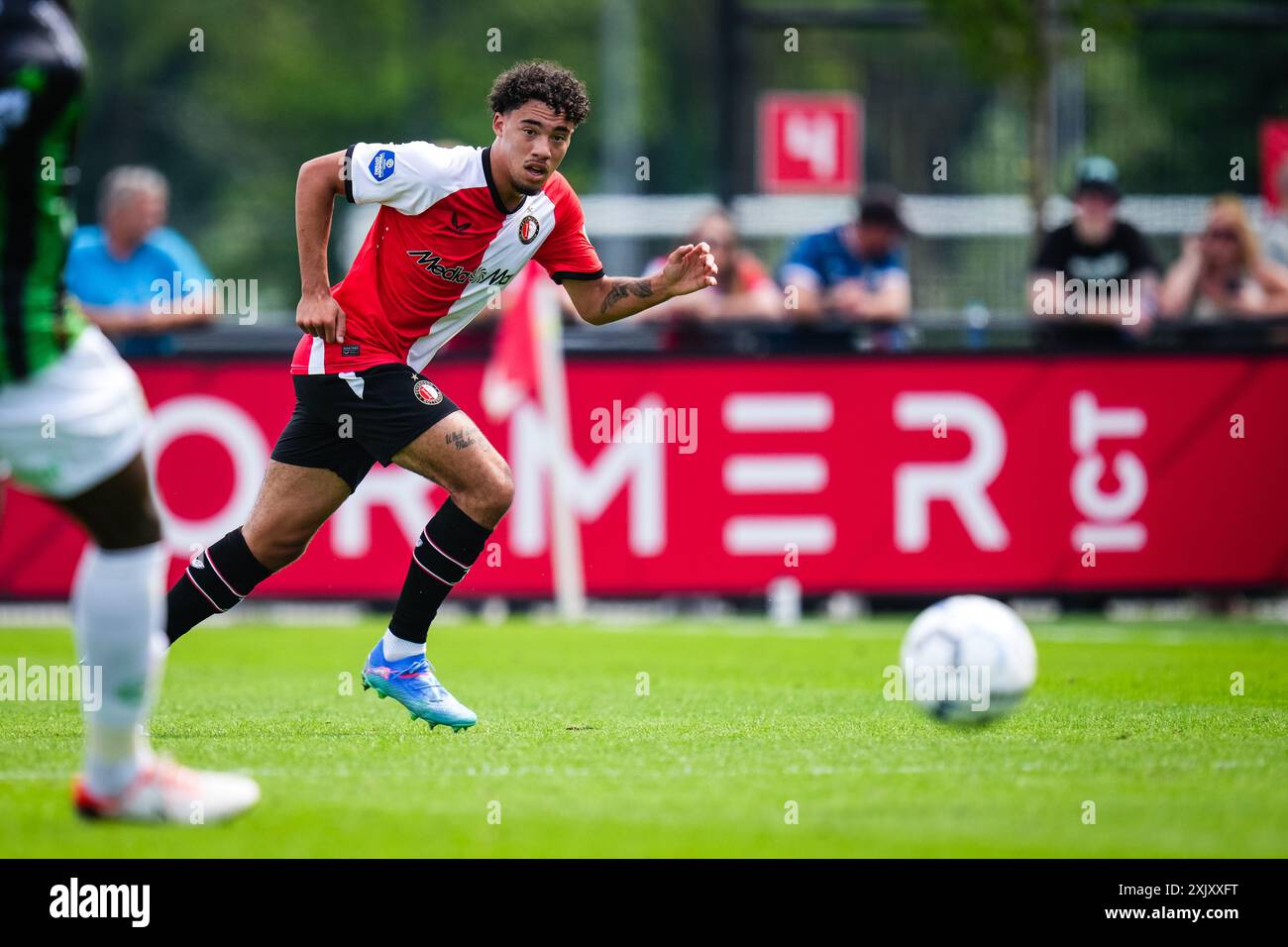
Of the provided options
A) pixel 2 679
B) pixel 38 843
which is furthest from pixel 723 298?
pixel 38 843

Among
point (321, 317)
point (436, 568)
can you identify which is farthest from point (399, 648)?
point (321, 317)

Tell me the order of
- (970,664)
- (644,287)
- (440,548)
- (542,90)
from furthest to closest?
1. (644,287)
2. (440,548)
3. (542,90)
4. (970,664)

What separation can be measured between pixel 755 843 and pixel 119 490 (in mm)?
1977

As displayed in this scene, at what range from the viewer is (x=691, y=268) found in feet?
25.2

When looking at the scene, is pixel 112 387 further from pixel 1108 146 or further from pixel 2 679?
pixel 1108 146

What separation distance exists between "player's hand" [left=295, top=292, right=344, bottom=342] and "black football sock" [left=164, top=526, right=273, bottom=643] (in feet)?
2.90

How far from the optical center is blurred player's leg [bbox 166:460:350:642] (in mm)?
7512

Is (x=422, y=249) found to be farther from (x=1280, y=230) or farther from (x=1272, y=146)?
(x=1272, y=146)

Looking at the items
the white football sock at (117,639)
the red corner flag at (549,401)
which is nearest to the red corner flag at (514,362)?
the red corner flag at (549,401)

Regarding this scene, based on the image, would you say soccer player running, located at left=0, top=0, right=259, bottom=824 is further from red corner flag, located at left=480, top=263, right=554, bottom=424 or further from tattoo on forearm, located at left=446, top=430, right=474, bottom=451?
red corner flag, located at left=480, top=263, right=554, bottom=424

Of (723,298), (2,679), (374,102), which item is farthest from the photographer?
(374,102)

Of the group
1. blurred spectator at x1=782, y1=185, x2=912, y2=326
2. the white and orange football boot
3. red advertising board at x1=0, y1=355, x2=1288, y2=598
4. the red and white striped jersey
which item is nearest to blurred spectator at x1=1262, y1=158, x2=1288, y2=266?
red advertising board at x1=0, y1=355, x2=1288, y2=598

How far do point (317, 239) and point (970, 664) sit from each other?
9.61 ft

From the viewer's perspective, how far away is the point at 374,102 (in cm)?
3944
